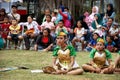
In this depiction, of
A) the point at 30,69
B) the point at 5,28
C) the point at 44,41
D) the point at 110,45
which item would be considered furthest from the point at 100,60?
the point at 5,28

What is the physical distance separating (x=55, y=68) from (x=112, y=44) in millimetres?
6037

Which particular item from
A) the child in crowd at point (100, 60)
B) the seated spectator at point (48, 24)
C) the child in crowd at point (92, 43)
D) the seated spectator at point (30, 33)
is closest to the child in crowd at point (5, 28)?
the seated spectator at point (30, 33)

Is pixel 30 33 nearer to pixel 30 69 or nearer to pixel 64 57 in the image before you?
pixel 30 69

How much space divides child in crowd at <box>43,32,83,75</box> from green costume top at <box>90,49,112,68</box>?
562mm

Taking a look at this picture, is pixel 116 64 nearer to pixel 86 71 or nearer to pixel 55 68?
pixel 86 71

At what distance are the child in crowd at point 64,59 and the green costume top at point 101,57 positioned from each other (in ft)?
1.85

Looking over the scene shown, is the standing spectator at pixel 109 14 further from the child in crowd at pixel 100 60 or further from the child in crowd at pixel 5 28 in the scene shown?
the child in crowd at pixel 100 60

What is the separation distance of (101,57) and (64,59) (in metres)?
0.84

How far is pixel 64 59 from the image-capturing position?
8.48 metres

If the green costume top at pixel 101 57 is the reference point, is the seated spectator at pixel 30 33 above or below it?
below

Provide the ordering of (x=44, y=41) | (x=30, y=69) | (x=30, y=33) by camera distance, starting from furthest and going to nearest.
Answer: (x=30, y=33) < (x=44, y=41) < (x=30, y=69)

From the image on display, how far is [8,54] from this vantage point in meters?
12.1

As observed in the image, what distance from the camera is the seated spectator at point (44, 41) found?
13.8 meters

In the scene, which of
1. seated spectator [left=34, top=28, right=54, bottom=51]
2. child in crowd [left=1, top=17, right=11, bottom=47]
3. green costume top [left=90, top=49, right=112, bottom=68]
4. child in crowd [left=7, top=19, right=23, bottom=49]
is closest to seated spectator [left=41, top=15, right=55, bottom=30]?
seated spectator [left=34, top=28, right=54, bottom=51]
